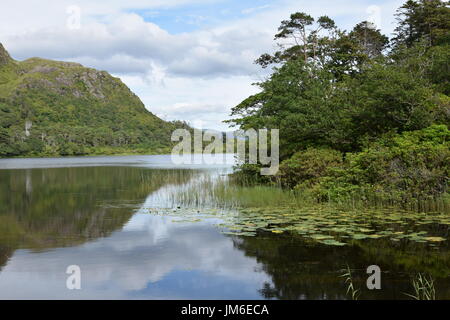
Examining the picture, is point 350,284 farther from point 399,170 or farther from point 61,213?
point 61,213

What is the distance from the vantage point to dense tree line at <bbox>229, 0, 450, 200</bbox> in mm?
15438

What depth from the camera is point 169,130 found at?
650 feet

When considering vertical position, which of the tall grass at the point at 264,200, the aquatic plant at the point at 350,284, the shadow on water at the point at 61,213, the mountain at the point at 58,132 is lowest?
the shadow on water at the point at 61,213

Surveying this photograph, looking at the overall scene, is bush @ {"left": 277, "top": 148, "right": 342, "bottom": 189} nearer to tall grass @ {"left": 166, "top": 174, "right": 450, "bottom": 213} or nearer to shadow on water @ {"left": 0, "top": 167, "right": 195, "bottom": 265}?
tall grass @ {"left": 166, "top": 174, "right": 450, "bottom": 213}

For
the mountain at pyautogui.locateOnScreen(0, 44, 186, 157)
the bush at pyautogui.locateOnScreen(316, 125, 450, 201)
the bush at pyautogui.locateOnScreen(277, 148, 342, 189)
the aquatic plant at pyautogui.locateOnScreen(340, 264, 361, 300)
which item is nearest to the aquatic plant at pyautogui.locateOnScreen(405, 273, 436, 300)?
the aquatic plant at pyautogui.locateOnScreen(340, 264, 361, 300)

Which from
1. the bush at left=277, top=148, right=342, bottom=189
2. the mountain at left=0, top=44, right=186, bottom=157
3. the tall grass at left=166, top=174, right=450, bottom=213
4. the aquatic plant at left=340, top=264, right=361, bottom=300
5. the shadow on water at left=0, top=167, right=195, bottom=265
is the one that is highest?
the mountain at left=0, top=44, right=186, bottom=157

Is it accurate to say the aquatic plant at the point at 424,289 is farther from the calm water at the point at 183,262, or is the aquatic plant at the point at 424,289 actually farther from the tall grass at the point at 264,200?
the tall grass at the point at 264,200

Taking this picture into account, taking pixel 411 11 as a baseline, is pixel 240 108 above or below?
below

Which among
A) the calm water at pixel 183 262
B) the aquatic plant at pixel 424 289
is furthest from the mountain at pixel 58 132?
the aquatic plant at pixel 424 289

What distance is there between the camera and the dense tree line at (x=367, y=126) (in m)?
15.4
